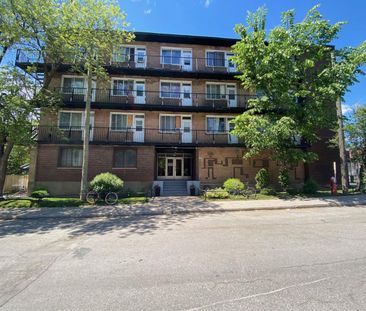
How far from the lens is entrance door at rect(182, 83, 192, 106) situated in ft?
71.3

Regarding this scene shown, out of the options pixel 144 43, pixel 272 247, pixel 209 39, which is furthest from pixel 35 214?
pixel 209 39

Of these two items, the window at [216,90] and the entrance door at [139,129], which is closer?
the entrance door at [139,129]

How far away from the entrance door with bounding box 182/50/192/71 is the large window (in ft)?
24.8

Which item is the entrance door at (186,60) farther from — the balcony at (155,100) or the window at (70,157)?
the window at (70,157)

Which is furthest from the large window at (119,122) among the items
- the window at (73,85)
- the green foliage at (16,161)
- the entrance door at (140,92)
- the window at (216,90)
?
the green foliage at (16,161)

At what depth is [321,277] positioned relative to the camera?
156 inches

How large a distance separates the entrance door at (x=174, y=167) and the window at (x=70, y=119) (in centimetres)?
864

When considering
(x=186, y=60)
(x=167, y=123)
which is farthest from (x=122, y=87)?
(x=186, y=60)

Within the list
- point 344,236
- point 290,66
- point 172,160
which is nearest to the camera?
point 344,236

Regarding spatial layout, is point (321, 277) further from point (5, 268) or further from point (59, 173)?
point (59, 173)

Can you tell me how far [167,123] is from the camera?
69.8ft

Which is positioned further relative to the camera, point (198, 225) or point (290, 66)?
point (290, 66)

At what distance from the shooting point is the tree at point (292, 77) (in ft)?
50.7

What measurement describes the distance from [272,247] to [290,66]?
1430cm
